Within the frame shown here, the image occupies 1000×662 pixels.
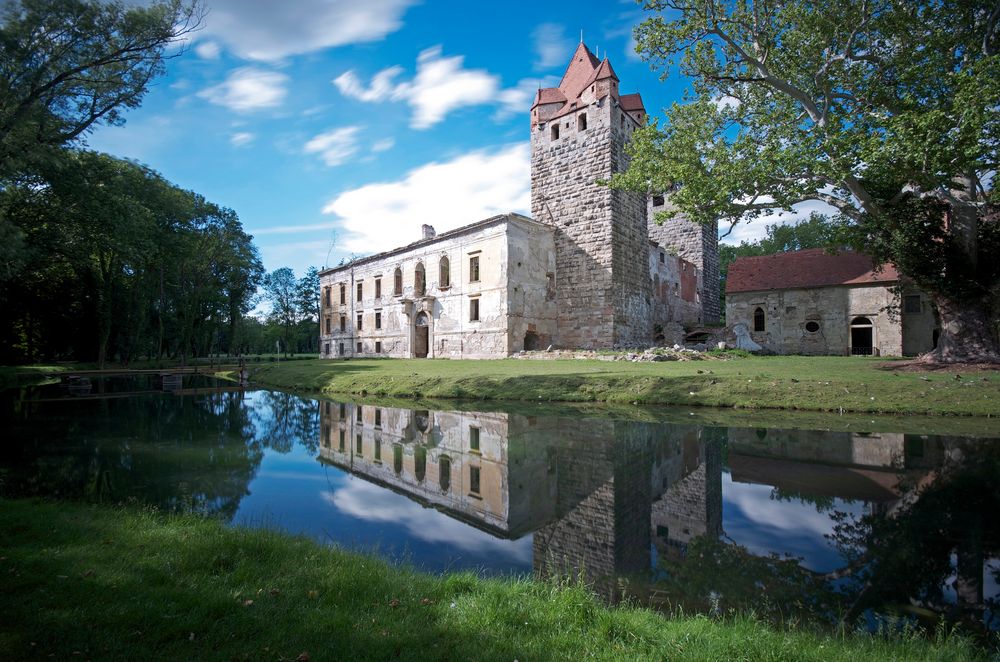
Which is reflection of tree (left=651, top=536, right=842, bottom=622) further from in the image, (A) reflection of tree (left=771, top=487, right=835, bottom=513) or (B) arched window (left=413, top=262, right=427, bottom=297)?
(B) arched window (left=413, top=262, right=427, bottom=297)

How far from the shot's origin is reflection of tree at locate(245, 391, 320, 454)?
10969mm

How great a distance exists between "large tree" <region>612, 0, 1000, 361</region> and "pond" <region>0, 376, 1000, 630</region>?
8.29 meters

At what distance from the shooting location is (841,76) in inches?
631

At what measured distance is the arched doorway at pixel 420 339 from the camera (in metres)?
35.0

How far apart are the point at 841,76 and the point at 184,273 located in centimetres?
4772

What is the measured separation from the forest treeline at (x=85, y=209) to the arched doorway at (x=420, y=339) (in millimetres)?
16236

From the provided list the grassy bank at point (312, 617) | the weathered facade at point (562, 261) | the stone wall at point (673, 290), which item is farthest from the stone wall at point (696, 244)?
the grassy bank at point (312, 617)

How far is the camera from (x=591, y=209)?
2902cm

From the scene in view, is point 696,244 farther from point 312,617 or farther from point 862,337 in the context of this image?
point 312,617

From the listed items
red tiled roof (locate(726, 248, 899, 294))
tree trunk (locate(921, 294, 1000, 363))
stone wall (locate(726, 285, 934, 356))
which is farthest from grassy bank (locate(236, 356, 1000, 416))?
red tiled roof (locate(726, 248, 899, 294))

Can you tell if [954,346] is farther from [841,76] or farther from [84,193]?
[84,193]

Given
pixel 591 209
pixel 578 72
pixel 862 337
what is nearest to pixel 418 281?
pixel 591 209

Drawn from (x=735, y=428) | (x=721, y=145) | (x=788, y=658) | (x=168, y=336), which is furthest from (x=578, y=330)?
(x=168, y=336)

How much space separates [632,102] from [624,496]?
1267 inches
